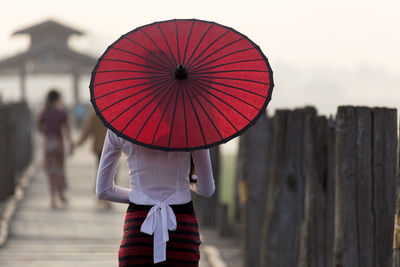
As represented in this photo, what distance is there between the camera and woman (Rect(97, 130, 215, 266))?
3.28 metres

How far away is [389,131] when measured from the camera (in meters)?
3.73

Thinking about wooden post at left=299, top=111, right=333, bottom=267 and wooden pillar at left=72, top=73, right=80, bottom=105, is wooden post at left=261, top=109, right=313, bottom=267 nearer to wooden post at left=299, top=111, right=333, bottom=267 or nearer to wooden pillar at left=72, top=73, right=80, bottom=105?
wooden post at left=299, top=111, right=333, bottom=267

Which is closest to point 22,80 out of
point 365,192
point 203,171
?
point 365,192

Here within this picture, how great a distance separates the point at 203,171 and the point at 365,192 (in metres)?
0.85

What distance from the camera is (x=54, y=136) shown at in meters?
10.2

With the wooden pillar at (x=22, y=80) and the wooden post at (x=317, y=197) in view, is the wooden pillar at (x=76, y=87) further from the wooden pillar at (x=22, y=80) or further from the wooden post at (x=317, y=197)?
the wooden post at (x=317, y=197)

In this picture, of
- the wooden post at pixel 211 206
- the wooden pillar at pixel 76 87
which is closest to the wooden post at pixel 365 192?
the wooden post at pixel 211 206

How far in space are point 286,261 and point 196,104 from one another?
9.51 ft

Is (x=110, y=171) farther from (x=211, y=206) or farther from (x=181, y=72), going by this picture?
(x=211, y=206)

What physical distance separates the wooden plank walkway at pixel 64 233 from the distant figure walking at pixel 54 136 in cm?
42

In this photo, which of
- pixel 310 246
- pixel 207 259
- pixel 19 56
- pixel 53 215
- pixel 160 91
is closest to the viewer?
pixel 160 91

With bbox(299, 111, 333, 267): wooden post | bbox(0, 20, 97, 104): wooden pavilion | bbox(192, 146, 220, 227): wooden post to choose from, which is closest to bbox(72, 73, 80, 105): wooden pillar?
bbox(0, 20, 97, 104): wooden pavilion

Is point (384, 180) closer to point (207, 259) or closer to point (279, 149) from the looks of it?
point (279, 149)

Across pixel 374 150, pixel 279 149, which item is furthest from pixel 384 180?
pixel 279 149
